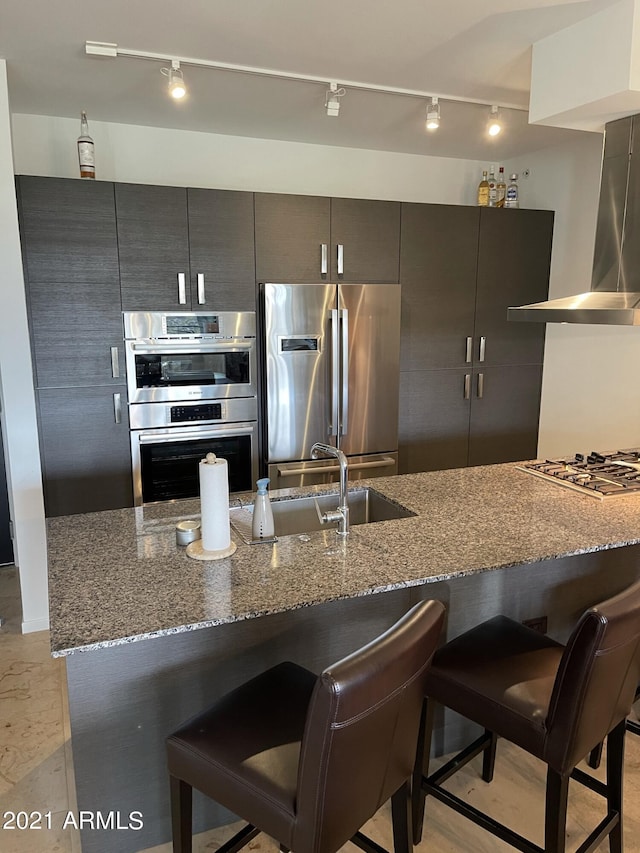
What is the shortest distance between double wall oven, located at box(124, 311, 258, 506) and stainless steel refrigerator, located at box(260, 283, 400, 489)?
0.14 meters

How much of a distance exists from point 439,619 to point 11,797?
166cm

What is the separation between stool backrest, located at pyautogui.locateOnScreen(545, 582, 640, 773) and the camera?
1332 millimetres

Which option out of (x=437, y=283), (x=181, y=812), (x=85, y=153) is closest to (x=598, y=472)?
(x=437, y=283)

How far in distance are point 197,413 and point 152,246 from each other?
0.89m

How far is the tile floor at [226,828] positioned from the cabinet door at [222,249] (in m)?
2.02

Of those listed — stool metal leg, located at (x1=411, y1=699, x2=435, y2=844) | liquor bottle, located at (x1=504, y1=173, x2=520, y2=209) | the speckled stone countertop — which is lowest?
stool metal leg, located at (x1=411, y1=699, x2=435, y2=844)

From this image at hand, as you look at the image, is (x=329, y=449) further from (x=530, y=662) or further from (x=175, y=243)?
(x=175, y=243)

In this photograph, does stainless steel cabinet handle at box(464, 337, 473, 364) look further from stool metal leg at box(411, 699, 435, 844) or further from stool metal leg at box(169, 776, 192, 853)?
stool metal leg at box(169, 776, 192, 853)

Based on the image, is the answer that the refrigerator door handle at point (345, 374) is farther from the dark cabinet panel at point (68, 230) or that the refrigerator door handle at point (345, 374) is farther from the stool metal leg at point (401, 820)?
the stool metal leg at point (401, 820)

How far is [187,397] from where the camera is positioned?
329 centimetres

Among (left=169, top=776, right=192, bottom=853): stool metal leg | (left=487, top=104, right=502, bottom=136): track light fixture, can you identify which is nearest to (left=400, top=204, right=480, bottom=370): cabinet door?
(left=487, top=104, right=502, bottom=136): track light fixture

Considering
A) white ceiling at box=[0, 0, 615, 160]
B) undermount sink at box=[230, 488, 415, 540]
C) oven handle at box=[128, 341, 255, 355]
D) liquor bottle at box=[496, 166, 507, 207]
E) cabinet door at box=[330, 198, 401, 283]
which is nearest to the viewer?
white ceiling at box=[0, 0, 615, 160]

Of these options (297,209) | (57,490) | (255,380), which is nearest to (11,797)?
(57,490)

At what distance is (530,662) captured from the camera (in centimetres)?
169
